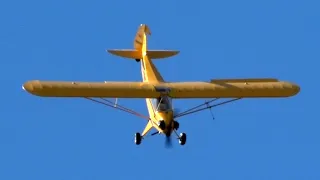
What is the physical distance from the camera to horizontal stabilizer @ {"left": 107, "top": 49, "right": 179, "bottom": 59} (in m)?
56.8

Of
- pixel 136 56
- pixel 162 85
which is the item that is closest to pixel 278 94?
pixel 162 85

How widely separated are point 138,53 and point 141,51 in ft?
0.63

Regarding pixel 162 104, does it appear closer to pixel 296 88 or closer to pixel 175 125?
pixel 175 125

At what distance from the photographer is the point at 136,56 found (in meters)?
57.4

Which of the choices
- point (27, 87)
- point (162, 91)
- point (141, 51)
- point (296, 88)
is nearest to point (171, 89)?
point (162, 91)

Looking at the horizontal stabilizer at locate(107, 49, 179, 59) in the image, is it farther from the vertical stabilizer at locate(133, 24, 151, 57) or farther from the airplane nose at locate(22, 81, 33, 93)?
the airplane nose at locate(22, 81, 33, 93)

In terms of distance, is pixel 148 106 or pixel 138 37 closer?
pixel 148 106

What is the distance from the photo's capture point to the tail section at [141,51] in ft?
186

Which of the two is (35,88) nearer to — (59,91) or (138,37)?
(59,91)

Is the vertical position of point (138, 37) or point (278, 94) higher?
point (138, 37)

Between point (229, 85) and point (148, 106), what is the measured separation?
3.98m

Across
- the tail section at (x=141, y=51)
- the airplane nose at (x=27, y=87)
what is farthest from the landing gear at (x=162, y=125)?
the tail section at (x=141, y=51)

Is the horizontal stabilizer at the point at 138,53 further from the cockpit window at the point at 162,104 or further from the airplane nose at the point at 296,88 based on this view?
the cockpit window at the point at 162,104

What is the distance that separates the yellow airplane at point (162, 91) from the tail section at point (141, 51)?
12.4 ft
